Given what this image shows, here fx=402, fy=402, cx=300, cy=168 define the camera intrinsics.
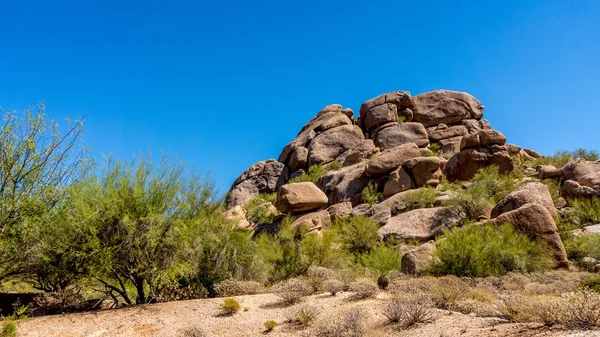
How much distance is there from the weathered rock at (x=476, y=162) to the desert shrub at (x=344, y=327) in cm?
2467

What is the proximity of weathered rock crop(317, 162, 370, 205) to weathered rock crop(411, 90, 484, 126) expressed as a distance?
525 inches

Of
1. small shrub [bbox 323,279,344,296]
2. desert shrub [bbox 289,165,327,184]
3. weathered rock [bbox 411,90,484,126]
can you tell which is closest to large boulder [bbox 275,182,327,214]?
desert shrub [bbox 289,165,327,184]

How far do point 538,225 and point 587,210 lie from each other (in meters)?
6.76

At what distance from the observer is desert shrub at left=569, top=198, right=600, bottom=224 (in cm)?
2075

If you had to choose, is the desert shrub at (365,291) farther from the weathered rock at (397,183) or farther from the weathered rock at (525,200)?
the weathered rock at (397,183)

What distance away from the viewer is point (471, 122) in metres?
43.2

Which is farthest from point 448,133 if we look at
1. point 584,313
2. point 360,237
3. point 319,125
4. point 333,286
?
point 584,313

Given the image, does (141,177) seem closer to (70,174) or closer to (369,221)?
(70,174)

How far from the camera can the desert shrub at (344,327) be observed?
8.02 meters

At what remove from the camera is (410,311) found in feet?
28.3

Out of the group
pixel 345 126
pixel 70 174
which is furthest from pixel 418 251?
pixel 345 126

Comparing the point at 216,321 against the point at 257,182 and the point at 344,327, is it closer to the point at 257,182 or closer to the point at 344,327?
the point at 344,327

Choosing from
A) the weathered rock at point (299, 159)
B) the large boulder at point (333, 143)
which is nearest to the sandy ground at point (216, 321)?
the large boulder at point (333, 143)

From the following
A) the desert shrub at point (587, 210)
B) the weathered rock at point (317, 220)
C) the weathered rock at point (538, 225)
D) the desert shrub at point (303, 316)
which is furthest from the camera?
the weathered rock at point (317, 220)
